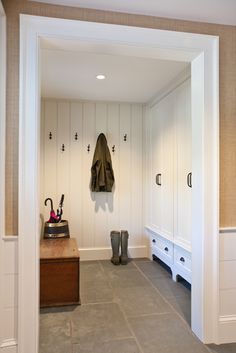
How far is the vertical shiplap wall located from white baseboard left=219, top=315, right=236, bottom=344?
2404 millimetres

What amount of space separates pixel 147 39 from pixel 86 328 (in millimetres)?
2297

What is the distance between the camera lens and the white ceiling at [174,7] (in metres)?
1.96

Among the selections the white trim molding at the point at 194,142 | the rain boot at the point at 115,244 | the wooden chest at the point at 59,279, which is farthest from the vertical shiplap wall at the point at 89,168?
the white trim molding at the point at 194,142

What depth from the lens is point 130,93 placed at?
4.02 meters

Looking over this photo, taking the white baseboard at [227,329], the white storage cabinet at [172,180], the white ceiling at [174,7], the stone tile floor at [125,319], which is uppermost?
the white ceiling at [174,7]

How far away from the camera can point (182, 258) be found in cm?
328

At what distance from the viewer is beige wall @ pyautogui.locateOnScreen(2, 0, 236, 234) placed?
6.20ft

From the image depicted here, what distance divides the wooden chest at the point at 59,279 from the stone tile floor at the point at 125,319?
9cm

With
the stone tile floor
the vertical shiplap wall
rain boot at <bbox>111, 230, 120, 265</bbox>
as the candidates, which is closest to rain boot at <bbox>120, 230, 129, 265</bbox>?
rain boot at <bbox>111, 230, 120, 265</bbox>

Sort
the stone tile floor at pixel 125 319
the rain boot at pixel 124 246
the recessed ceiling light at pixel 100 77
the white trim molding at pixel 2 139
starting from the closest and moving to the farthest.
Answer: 1. the white trim molding at pixel 2 139
2. the stone tile floor at pixel 125 319
3. the recessed ceiling light at pixel 100 77
4. the rain boot at pixel 124 246

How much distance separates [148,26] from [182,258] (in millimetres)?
2375

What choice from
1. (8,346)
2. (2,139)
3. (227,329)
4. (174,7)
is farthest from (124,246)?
(174,7)

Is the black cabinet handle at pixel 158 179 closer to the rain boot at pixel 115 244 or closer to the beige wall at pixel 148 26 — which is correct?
the rain boot at pixel 115 244

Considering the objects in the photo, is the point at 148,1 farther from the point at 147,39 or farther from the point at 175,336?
the point at 175,336
